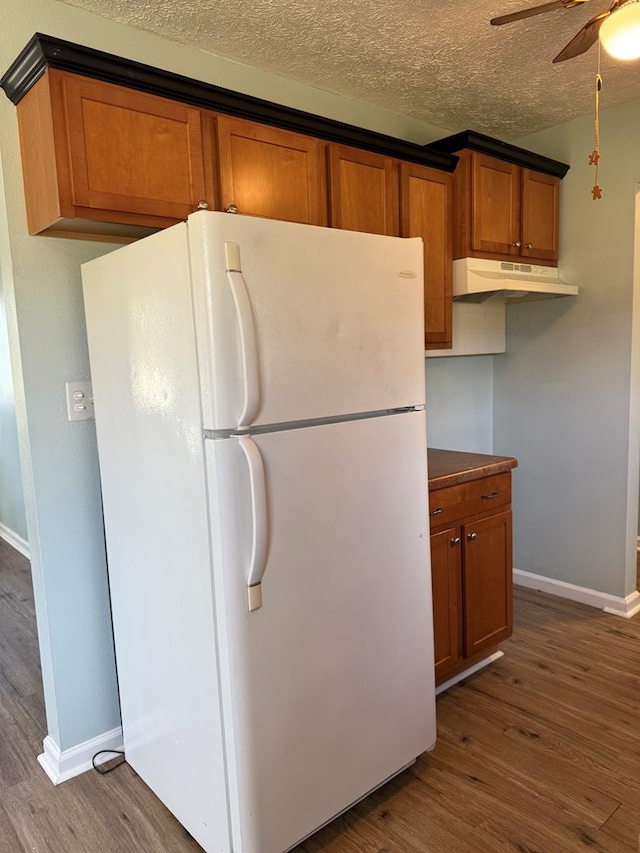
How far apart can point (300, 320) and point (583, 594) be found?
2651 mm

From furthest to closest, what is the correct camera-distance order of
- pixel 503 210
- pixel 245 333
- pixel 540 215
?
pixel 540 215
pixel 503 210
pixel 245 333

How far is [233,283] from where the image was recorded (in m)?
1.41

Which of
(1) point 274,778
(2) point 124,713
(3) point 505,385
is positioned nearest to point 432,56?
(3) point 505,385

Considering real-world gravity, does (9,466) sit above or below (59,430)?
below

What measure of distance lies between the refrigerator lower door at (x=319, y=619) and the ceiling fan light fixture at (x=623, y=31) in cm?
113

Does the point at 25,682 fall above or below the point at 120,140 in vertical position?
below

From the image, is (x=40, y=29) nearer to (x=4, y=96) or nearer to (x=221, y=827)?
(x=4, y=96)

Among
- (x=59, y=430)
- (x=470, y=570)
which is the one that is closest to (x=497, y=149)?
(x=470, y=570)

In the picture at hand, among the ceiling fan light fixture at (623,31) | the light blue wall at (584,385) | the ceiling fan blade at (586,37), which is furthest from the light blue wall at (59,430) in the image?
the light blue wall at (584,385)

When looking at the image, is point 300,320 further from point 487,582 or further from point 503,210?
point 503,210

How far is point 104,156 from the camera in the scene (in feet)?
5.73

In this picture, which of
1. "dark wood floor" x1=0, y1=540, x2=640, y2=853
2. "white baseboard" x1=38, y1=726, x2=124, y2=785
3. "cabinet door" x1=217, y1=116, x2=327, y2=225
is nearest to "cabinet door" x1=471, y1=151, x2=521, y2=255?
"cabinet door" x1=217, y1=116, x2=327, y2=225

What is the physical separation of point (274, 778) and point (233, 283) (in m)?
1.29

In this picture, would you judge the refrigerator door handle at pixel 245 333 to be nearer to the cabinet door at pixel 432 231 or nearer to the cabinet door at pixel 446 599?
the cabinet door at pixel 446 599
